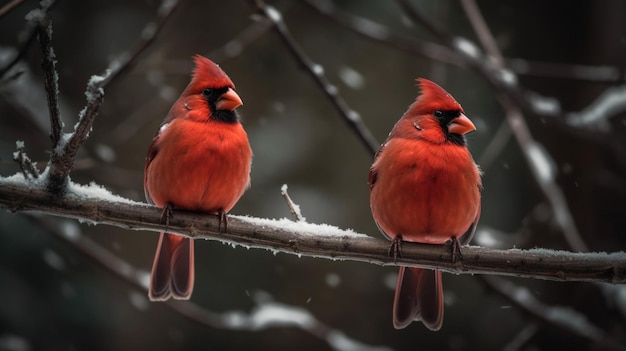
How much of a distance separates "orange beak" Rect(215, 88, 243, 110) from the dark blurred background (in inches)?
82.3

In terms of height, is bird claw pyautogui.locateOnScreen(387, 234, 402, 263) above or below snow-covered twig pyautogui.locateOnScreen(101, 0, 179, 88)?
below

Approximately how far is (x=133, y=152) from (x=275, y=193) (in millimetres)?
1168

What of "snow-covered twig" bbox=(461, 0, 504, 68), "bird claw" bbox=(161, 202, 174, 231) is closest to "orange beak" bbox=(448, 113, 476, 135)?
"bird claw" bbox=(161, 202, 174, 231)

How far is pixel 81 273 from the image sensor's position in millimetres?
5266

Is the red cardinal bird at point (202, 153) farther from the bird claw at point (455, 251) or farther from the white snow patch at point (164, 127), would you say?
the bird claw at point (455, 251)

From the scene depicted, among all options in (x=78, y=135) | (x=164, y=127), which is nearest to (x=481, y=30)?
(x=164, y=127)

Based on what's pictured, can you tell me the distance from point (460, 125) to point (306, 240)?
2.16ft

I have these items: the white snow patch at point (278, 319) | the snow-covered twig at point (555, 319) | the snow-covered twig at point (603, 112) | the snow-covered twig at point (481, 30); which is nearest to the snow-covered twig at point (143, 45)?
the white snow patch at point (278, 319)

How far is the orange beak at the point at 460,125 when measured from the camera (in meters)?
2.34

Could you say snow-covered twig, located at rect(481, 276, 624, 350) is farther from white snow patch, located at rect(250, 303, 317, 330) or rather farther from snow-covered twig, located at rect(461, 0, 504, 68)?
snow-covered twig, located at rect(461, 0, 504, 68)

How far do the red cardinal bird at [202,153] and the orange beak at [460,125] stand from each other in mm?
742

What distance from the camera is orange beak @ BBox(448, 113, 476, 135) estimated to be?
234 cm

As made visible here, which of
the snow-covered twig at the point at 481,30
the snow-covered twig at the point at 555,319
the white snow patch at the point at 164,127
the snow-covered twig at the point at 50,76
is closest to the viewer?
the snow-covered twig at the point at 50,76

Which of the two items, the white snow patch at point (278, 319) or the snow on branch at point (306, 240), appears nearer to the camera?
the snow on branch at point (306, 240)
